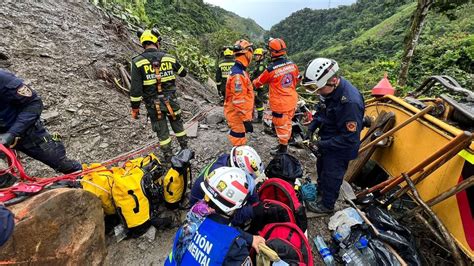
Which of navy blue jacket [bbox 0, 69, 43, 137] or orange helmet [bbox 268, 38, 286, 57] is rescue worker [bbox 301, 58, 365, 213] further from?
navy blue jacket [bbox 0, 69, 43, 137]

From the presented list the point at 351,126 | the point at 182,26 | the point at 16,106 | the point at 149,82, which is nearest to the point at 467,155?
the point at 351,126

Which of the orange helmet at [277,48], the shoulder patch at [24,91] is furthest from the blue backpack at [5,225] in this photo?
the orange helmet at [277,48]

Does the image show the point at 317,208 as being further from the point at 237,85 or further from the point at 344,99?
the point at 237,85

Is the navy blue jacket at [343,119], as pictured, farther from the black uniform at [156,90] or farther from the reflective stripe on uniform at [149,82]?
the reflective stripe on uniform at [149,82]

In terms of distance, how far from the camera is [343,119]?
337cm

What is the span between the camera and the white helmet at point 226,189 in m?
2.29

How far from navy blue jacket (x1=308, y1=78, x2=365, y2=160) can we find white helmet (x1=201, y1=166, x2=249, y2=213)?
164cm

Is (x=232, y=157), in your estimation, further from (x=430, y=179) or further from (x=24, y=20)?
(x=24, y=20)

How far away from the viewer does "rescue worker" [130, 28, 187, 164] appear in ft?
14.0

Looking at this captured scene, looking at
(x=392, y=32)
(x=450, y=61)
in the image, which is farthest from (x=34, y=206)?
(x=392, y=32)

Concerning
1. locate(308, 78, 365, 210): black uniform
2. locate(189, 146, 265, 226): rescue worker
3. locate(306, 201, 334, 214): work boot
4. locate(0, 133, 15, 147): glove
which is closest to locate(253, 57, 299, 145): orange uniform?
locate(308, 78, 365, 210): black uniform

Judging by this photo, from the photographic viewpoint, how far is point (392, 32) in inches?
1366

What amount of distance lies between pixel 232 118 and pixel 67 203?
286cm

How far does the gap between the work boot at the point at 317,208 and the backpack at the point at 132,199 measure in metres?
2.24
